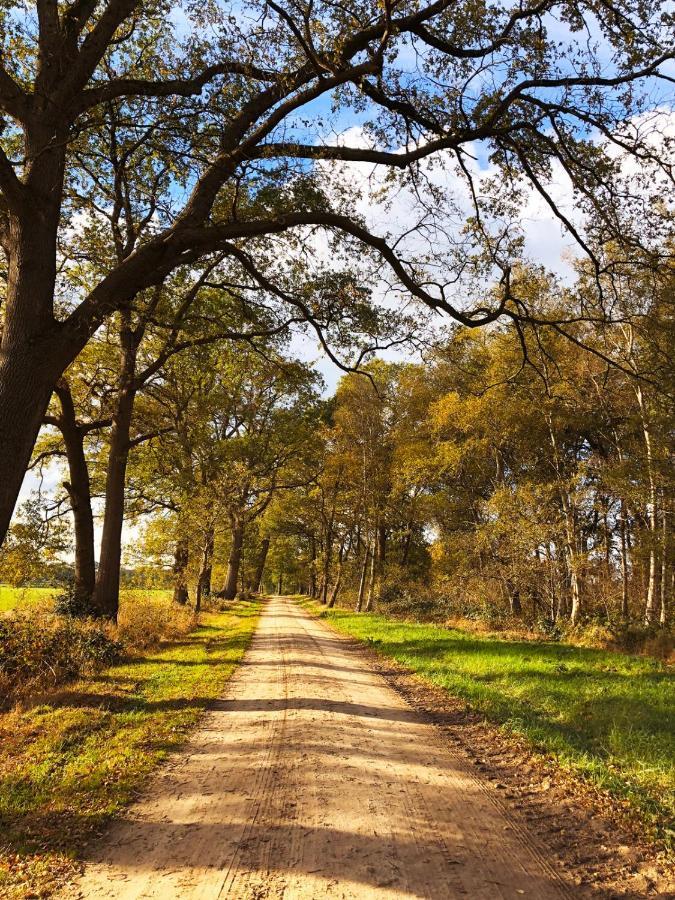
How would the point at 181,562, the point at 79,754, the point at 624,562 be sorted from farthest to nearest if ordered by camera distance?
the point at 181,562
the point at 624,562
the point at 79,754

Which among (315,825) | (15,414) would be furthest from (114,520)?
(315,825)

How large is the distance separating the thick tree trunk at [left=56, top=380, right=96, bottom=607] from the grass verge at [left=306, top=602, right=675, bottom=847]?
8468 millimetres

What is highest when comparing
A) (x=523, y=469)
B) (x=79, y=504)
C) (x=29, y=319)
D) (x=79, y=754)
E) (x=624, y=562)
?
(x=523, y=469)

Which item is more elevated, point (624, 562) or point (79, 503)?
point (79, 503)

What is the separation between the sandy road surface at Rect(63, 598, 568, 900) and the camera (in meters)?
3.45

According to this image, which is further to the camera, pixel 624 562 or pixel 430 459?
pixel 430 459

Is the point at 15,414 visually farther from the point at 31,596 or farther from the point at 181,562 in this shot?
the point at 181,562

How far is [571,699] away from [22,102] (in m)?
11.5

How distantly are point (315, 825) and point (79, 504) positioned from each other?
1253 centimetres

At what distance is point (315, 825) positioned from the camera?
4.23 meters

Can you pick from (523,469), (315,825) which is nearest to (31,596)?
(315,825)

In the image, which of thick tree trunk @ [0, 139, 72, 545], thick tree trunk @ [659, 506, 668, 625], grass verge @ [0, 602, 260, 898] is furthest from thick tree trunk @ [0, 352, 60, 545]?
thick tree trunk @ [659, 506, 668, 625]

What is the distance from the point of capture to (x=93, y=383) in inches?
622

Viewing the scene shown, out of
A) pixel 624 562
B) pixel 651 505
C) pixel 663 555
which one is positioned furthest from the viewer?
pixel 624 562
